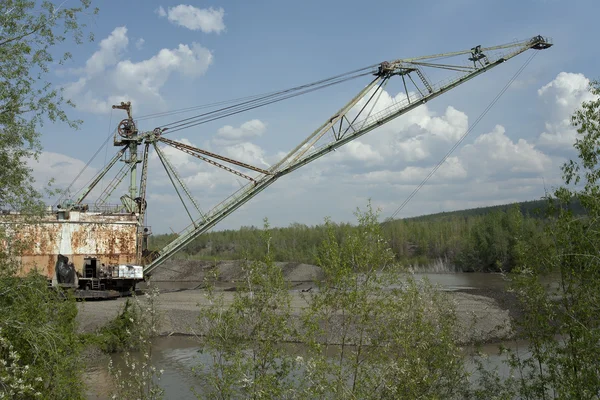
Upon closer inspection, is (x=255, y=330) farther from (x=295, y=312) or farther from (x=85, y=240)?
(x=85, y=240)

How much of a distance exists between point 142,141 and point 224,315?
734 inches

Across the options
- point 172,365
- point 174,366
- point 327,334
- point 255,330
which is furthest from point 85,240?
point 327,334

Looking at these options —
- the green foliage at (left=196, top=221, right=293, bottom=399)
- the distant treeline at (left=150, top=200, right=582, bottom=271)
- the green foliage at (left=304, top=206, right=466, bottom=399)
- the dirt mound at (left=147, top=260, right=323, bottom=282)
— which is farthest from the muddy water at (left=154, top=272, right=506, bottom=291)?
the green foliage at (left=196, top=221, right=293, bottom=399)

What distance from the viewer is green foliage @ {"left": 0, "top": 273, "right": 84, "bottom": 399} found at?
6470mm

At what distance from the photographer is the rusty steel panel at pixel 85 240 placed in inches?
888

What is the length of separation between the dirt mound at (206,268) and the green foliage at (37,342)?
3392 cm

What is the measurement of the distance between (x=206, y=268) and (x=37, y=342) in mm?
37773

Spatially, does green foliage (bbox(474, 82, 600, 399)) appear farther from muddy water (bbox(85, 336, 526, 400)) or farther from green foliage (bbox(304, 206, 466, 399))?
muddy water (bbox(85, 336, 526, 400))

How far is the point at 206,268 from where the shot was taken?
4400 centimetres

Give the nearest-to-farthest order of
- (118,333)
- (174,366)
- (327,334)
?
(327,334) → (174,366) → (118,333)

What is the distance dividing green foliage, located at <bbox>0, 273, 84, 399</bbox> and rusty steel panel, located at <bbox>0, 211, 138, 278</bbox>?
1532cm

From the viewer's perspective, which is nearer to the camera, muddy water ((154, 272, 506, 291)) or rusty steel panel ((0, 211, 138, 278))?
rusty steel panel ((0, 211, 138, 278))

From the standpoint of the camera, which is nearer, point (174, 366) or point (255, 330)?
point (255, 330)

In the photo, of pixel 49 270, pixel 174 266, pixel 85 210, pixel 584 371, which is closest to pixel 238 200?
pixel 85 210
